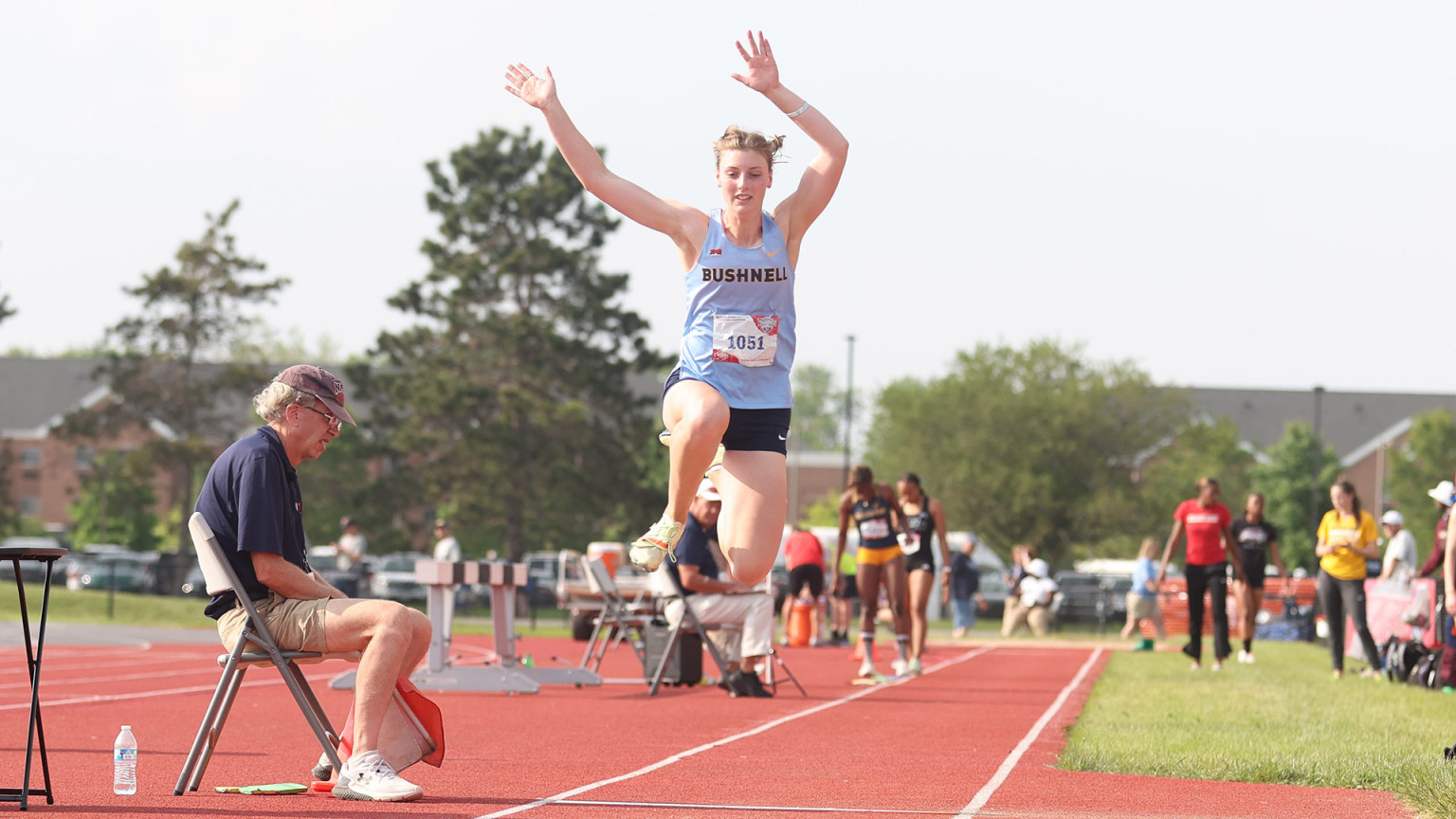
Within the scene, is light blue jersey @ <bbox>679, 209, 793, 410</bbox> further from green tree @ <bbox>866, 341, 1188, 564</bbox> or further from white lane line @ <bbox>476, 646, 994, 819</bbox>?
green tree @ <bbox>866, 341, 1188, 564</bbox>

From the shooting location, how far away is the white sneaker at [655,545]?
6375mm

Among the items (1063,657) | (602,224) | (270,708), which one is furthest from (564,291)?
(270,708)

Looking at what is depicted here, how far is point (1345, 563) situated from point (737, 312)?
11931mm

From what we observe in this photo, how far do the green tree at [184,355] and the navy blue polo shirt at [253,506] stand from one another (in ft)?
132

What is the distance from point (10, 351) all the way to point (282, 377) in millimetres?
120266

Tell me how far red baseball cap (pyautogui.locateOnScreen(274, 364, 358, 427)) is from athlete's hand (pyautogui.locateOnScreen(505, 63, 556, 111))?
1356 mm

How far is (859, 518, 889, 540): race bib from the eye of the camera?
15.1 m

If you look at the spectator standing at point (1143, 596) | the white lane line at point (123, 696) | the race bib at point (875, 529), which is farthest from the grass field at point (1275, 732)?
the spectator standing at point (1143, 596)

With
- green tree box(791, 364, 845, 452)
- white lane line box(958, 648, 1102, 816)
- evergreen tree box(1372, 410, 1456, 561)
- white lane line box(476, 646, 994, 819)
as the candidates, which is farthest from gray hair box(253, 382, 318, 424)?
green tree box(791, 364, 845, 452)

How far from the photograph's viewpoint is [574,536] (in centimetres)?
5059

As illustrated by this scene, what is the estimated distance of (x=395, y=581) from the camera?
4638 centimetres

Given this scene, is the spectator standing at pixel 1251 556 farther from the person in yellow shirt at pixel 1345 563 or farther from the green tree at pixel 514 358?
the green tree at pixel 514 358

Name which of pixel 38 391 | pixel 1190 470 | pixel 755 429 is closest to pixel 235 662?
pixel 755 429

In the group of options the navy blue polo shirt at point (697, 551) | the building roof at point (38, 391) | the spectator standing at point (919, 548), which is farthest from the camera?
the building roof at point (38, 391)
